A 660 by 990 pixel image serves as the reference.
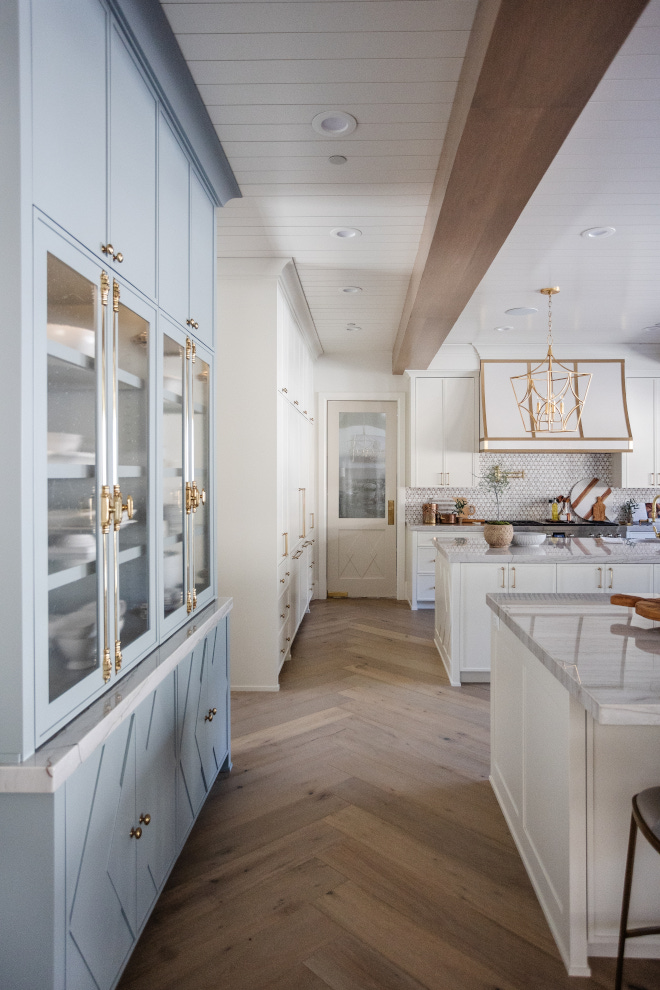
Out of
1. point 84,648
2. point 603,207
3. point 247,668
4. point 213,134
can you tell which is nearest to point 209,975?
point 84,648

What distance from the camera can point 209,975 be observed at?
158 centimetres

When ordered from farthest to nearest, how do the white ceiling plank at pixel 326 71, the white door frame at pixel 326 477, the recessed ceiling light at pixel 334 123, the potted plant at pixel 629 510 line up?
1. the white door frame at pixel 326 477
2. the potted plant at pixel 629 510
3. the recessed ceiling light at pixel 334 123
4. the white ceiling plank at pixel 326 71

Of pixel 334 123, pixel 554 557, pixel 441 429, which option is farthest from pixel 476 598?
pixel 334 123

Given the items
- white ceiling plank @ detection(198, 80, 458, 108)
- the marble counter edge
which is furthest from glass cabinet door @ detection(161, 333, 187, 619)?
the marble counter edge

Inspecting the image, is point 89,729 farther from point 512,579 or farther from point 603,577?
point 603,577

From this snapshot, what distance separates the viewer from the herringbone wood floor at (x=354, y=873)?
159 centimetres

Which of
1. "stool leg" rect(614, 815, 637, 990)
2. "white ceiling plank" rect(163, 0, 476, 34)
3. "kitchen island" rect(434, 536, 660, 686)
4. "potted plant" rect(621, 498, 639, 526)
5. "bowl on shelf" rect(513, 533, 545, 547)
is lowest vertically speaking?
"stool leg" rect(614, 815, 637, 990)

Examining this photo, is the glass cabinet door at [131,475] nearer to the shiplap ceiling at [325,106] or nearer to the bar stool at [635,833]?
the shiplap ceiling at [325,106]

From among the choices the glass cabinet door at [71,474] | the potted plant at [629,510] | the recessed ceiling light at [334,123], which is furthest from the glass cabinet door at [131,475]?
the potted plant at [629,510]

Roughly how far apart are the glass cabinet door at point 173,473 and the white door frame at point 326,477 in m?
4.33

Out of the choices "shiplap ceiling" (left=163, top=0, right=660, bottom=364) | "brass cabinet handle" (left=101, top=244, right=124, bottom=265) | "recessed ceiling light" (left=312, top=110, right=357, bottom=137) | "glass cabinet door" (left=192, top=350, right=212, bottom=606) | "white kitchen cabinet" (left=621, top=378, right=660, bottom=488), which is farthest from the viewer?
"white kitchen cabinet" (left=621, top=378, right=660, bottom=488)

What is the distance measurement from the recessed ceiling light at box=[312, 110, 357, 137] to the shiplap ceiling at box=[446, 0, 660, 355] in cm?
83

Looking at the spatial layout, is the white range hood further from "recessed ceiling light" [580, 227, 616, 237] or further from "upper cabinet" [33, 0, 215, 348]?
"upper cabinet" [33, 0, 215, 348]

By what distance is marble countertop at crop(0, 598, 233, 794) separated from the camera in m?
1.07
